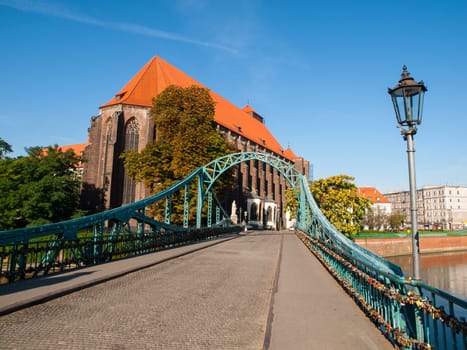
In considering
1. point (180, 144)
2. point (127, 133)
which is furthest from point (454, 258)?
point (127, 133)

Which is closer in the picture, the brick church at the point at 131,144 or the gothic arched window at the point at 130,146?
the brick church at the point at 131,144

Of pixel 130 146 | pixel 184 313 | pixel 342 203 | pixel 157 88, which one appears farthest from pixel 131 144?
pixel 184 313

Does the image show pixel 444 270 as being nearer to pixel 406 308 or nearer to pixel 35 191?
pixel 406 308

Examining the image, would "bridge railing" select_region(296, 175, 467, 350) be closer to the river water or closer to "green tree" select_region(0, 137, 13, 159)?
the river water

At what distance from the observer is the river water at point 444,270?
2498 cm

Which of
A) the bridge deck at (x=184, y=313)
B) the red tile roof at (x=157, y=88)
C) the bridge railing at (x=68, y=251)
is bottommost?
the bridge deck at (x=184, y=313)

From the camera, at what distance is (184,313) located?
17.8ft

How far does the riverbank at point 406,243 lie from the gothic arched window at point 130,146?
27.8 metres

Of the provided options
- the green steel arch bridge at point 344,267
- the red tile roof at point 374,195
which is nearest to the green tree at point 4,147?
the green steel arch bridge at point 344,267

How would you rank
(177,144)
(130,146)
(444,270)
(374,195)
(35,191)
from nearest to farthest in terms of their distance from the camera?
(177,144) → (35,191) → (444,270) → (130,146) → (374,195)

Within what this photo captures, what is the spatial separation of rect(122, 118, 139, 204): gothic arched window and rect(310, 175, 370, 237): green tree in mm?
20111

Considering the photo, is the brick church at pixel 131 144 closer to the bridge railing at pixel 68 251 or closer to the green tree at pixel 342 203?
the green tree at pixel 342 203

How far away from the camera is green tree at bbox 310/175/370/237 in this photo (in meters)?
35.8

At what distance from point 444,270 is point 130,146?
35.2 metres
